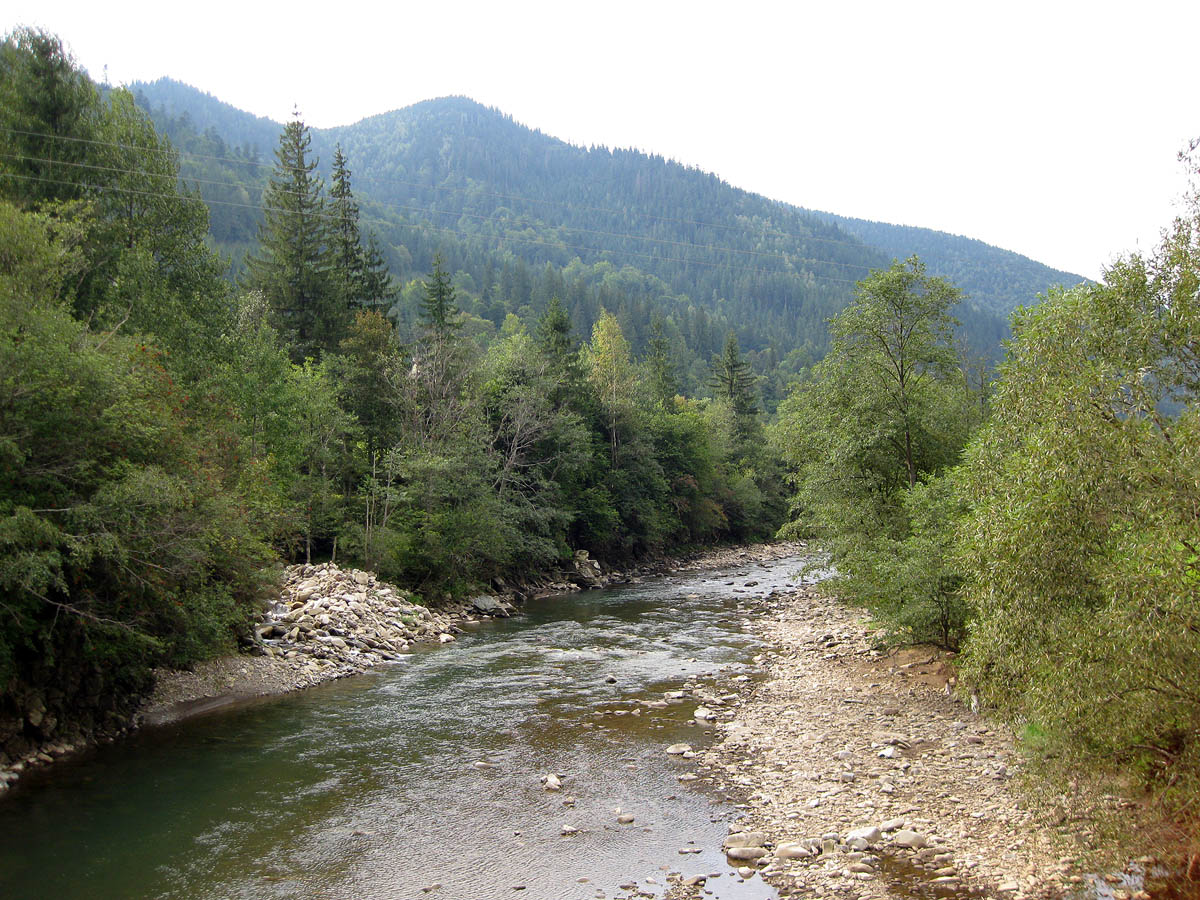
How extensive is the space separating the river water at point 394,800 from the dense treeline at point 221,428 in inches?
113

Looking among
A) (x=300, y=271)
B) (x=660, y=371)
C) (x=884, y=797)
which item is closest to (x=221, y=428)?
(x=884, y=797)

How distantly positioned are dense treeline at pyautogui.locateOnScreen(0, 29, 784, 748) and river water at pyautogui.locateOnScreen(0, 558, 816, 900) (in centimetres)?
288

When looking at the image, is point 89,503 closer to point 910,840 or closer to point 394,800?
point 394,800

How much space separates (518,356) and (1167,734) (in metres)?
41.9

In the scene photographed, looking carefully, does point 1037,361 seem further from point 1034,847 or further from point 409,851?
point 409,851

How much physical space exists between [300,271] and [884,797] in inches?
1882

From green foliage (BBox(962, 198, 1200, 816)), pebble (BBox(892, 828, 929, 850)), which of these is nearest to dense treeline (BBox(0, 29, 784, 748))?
pebble (BBox(892, 828, 929, 850))

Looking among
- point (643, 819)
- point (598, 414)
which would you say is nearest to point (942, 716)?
point (643, 819)

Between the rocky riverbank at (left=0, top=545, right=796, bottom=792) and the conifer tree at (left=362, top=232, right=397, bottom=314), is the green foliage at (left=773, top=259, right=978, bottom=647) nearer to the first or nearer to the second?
the rocky riverbank at (left=0, top=545, right=796, bottom=792)

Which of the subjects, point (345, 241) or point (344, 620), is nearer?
point (344, 620)

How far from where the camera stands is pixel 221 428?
2464 centimetres

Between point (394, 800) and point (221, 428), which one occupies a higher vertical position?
point (221, 428)

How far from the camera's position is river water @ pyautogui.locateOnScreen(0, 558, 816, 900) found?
1091 cm

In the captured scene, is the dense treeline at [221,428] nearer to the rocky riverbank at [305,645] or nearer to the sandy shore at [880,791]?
the rocky riverbank at [305,645]
